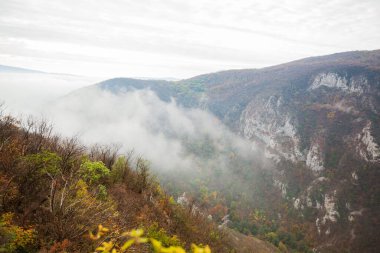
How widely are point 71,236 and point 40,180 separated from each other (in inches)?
167

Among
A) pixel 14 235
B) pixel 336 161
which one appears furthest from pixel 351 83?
pixel 14 235

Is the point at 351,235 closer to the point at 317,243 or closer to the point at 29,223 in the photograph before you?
the point at 317,243

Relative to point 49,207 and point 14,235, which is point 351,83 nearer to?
point 49,207

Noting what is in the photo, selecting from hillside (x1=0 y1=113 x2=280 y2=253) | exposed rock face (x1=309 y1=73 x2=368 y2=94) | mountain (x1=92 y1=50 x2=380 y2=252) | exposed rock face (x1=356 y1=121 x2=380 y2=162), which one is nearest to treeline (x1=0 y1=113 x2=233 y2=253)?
hillside (x1=0 y1=113 x2=280 y2=253)

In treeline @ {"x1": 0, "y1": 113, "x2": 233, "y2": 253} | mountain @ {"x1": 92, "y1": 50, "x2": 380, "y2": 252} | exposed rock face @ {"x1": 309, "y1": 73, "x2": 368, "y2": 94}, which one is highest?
exposed rock face @ {"x1": 309, "y1": 73, "x2": 368, "y2": 94}

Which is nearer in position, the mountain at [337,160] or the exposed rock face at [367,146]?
the mountain at [337,160]

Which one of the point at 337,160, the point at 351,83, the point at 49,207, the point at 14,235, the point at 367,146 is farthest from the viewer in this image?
the point at 351,83

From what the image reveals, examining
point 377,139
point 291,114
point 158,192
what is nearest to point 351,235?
point 377,139

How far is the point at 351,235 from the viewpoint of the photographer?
12062 cm

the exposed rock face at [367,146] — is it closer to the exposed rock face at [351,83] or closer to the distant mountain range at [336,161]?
the distant mountain range at [336,161]

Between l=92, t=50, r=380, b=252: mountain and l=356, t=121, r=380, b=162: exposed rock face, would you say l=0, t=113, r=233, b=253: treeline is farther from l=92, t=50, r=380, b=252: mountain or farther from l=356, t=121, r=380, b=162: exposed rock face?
l=356, t=121, r=380, b=162: exposed rock face

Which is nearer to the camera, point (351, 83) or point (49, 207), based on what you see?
point (49, 207)

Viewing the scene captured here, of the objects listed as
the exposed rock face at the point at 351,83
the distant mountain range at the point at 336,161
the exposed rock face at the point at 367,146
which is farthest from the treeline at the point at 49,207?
the exposed rock face at the point at 351,83

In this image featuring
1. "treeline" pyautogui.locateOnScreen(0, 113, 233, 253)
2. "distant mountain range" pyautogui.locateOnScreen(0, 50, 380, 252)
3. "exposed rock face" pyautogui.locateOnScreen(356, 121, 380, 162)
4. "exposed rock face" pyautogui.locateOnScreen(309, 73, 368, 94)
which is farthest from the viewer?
"exposed rock face" pyautogui.locateOnScreen(309, 73, 368, 94)
